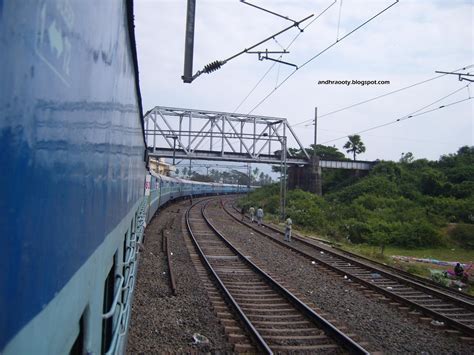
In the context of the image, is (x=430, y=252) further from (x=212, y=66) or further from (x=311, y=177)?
(x=311, y=177)

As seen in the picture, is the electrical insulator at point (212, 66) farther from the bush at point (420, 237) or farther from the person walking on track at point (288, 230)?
the bush at point (420, 237)

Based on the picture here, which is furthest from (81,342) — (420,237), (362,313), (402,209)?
(402,209)

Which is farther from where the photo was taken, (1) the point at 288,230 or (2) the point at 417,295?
(1) the point at 288,230

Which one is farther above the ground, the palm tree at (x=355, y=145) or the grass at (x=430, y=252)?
the palm tree at (x=355, y=145)

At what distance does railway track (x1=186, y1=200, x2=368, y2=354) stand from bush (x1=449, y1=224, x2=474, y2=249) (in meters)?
14.4

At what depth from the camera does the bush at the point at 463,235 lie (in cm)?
2137

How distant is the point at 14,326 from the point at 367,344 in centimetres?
631

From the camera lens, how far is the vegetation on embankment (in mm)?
21688

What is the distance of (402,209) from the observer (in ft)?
93.7

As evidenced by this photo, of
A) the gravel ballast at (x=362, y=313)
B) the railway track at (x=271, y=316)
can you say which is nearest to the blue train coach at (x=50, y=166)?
the railway track at (x=271, y=316)

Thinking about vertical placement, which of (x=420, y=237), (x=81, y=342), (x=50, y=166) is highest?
(x=50, y=166)

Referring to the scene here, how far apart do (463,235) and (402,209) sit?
6.68 m

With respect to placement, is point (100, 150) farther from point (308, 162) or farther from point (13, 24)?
point (308, 162)

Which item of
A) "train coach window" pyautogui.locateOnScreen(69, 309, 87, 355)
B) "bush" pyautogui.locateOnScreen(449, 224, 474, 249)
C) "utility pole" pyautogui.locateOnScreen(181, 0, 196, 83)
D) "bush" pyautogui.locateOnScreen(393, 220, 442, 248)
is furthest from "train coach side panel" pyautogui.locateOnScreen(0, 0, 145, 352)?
"bush" pyautogui.locateOnScreen(449, 224, 474, 249)
